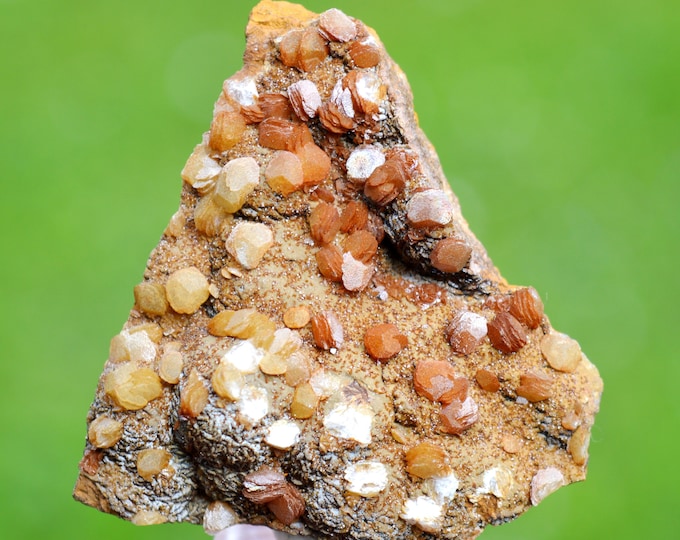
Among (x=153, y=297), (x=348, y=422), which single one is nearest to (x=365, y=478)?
(x=348, y=422)

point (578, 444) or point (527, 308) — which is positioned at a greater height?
point (527, 308)

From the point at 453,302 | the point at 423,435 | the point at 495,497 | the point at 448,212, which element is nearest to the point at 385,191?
the point at 448,212

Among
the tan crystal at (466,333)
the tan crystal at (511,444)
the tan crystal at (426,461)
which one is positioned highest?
the tan crystal at (466,333)

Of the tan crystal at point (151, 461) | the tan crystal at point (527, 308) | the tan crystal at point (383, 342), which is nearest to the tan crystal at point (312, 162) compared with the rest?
the tan crystal at point (383, 342)

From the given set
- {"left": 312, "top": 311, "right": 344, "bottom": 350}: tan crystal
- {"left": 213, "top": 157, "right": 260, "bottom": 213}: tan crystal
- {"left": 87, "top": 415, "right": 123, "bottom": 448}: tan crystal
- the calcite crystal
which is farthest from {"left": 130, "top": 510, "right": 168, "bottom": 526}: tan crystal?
{"left": 213, "top": 157, "right": 260, "bottom": 213}: tan crystal

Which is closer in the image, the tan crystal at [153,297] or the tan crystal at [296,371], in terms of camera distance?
the tan crystal at [296,371]

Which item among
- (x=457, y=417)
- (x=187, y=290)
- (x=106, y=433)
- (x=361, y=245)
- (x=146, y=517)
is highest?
(x=361, y=245)

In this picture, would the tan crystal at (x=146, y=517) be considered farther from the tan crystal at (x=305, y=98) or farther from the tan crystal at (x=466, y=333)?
the tan crystal at (x=305, y=98)

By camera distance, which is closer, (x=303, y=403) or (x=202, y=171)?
(x=303, y=403)

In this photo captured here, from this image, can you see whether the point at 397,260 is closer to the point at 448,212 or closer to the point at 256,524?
the point at 448,212

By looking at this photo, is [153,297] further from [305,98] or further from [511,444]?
[511,444]
